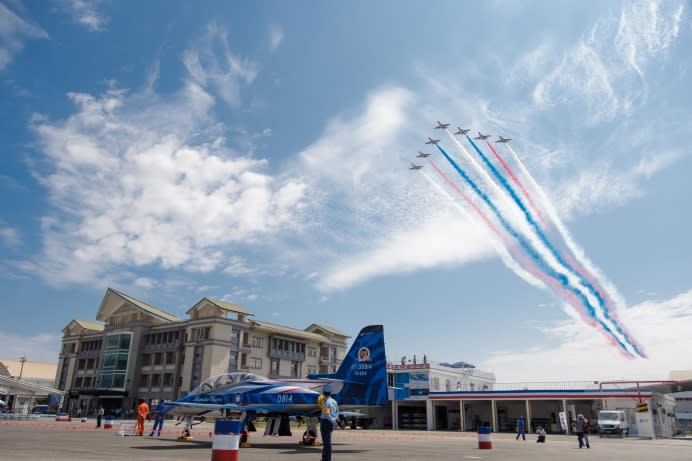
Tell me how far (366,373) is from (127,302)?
Result: 6603cm

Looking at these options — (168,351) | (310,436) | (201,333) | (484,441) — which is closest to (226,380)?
(310,436)

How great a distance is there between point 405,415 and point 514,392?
16.5 meters

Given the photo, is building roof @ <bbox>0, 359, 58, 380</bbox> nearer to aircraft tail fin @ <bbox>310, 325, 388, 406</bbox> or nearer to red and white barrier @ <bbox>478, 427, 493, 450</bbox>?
aircraft tail fin @ <bbox>310, 325, 388, 406</bbox>

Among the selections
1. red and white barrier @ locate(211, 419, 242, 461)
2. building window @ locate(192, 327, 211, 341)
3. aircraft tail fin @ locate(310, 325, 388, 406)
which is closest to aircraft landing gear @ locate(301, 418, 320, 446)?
aircraft tail fin @ locate(310, 325, 388, 406)

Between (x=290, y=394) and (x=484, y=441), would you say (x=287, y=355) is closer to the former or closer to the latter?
(x=290, y=394)

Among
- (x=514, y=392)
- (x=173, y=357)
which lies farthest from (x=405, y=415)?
(x=173, y=357)

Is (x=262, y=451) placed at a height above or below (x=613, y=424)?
above

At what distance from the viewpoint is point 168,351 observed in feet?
231

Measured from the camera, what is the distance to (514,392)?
174 ft

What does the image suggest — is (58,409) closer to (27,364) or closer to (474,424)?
(474,424)

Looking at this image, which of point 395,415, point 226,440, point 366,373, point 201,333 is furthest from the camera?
point 201,333

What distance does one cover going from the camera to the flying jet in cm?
2175

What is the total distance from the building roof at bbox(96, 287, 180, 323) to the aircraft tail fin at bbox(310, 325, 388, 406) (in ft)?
197

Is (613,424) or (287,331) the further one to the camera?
(287,331)
